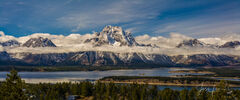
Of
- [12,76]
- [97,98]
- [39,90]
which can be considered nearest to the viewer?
[12,76]

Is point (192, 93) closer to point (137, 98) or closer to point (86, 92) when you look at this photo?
point (137, 98)

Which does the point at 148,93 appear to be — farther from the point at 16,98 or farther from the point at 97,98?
the point at 16,98

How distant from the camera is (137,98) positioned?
164 m

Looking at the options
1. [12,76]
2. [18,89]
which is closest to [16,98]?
[18,89]

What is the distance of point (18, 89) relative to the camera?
56.8 meters

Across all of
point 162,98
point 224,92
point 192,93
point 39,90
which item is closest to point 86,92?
point 39,90

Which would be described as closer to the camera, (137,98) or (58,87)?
(137,98)

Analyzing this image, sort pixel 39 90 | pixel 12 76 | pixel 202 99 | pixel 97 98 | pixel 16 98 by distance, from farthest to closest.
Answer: pixel 39 90 → pixel 97 98 → pixel 202 99 → pixel 12 76 → pixel 16 98

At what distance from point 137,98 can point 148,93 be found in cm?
1969

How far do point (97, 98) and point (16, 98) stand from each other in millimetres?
117658

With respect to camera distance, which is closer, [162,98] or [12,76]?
[12,76]

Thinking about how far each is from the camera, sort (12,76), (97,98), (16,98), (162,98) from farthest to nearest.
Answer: (97,98)
(162,98)
(12,76)
(16,98)

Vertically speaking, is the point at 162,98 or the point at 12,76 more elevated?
the point at 12,76

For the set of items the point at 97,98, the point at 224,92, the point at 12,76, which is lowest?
the point at 97,98
